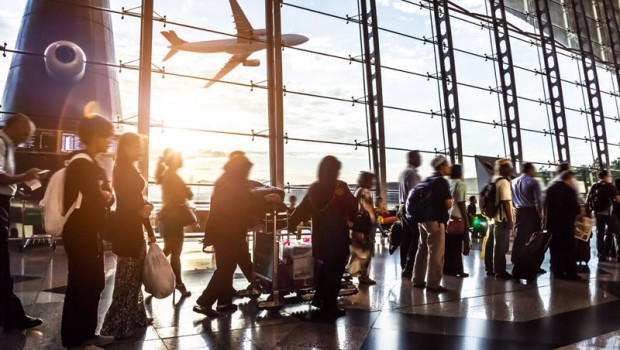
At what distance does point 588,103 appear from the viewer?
12.9m

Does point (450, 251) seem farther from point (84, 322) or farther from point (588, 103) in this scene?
point (588, 103)

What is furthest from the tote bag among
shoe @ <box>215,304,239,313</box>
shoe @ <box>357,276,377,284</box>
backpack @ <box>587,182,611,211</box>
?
backpack @ <box>587,182,611,211</box>

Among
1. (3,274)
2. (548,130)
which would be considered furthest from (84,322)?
(548,130)

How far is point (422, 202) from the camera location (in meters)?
3.66

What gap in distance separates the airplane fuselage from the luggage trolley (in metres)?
4.77

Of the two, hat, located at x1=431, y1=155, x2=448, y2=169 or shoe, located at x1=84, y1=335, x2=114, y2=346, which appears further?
hat, located at x1=431, y1=155, x2=448, y2=169

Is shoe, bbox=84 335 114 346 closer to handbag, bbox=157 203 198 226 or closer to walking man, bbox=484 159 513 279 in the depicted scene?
handbag, bbox=157 203 198 226

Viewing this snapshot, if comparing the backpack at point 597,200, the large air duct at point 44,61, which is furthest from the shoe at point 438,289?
the large air duct at point 44,61

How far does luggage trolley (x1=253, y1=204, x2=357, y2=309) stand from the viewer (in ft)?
9.94

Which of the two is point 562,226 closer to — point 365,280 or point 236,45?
point 365,280

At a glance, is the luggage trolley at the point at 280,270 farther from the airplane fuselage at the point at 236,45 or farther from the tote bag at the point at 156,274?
the airplane fuselage at the point at 236,45

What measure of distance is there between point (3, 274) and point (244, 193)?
4.92 ft

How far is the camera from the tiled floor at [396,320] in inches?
87.6

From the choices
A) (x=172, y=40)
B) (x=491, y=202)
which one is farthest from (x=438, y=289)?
(x=172, y=40)
